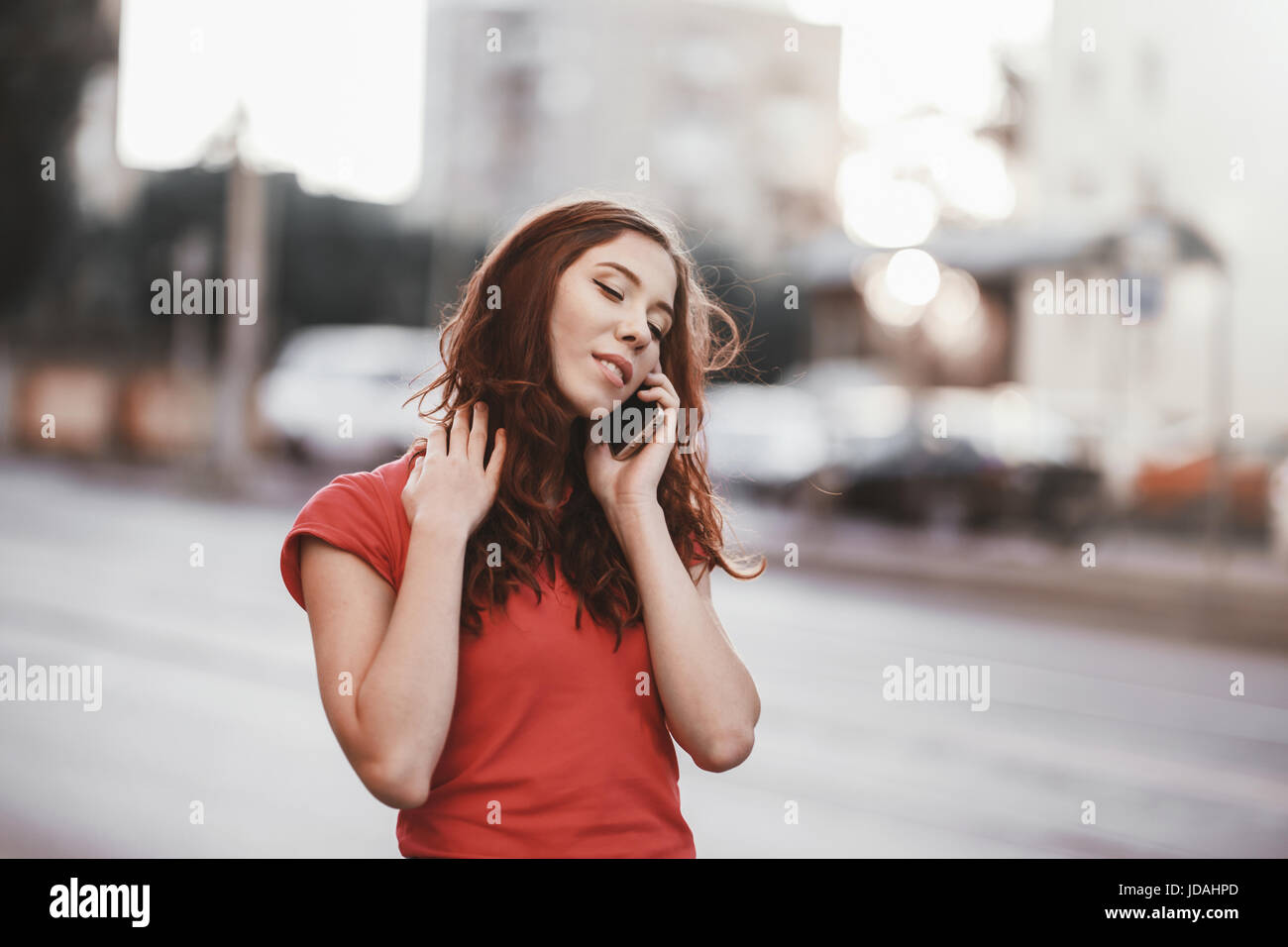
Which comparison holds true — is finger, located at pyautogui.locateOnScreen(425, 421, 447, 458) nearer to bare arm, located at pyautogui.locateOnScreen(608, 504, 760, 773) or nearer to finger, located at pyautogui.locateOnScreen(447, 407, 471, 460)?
finger, located at pyautogui.locateOnScreen(447, 407, 471, 460)

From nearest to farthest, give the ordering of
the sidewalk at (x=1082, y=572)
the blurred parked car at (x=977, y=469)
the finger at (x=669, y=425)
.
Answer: the finger at (x=669, y=425), the sidewalk at (x=1082, y=572), the blurred parked car at (x=977, y=469)

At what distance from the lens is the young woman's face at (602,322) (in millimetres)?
1923

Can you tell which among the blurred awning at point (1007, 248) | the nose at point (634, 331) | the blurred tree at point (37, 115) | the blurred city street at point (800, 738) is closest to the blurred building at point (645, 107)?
the blurred tree at point (37, 115)

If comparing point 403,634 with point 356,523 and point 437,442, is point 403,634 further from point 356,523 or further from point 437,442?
point 437,442

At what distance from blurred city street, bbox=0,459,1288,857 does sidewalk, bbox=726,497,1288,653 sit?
0.52 m

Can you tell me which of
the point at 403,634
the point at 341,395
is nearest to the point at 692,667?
the point at 403,634

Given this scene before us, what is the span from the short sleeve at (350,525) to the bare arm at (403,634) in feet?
0.06

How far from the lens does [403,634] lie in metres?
1.70

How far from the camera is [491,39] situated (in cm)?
749

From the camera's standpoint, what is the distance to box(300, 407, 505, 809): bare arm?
66.3 inches

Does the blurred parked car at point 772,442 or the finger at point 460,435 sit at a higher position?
the blurred parked car at point 772,442

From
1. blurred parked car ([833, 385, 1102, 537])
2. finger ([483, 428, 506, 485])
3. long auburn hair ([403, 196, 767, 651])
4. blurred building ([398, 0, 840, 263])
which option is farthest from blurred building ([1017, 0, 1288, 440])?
blurred building ([398, 0, 840, 263])

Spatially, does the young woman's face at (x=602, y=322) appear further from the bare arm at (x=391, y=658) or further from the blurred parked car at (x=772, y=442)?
the blurred parked car at (x=772, y=442)
